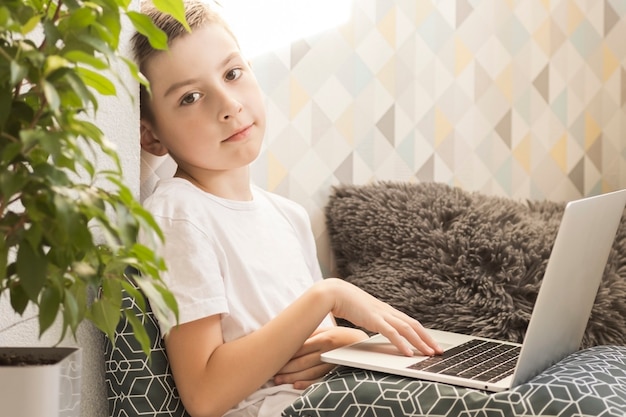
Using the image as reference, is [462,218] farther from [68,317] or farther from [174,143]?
[68,317]

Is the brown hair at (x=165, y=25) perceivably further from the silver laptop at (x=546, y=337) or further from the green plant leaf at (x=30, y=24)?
the green plant leaf at (x=30, y=24)

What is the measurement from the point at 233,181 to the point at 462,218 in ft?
1.61

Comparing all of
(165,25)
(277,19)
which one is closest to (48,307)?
(165,25)

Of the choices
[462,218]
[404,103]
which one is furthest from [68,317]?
[404,103]

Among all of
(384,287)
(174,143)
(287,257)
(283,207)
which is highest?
(174,143)

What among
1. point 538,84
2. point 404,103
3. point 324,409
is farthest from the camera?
point 538,84

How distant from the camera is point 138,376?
1.32m

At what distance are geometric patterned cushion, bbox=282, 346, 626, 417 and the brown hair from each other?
1.94 ft

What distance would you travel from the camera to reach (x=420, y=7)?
206 centimetres

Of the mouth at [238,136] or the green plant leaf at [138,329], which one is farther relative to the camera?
the mouth at [238,136]

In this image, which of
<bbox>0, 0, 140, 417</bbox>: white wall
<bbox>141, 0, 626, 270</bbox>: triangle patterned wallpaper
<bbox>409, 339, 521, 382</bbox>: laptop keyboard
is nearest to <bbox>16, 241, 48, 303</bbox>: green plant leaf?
<bbox>0, 0, 140, 417</bbox>: white wall

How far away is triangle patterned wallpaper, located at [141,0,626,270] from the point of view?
1934mm

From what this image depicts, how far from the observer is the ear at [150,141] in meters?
1.53

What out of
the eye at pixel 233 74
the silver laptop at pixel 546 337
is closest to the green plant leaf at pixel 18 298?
the silver laptop at pixel 546 337
